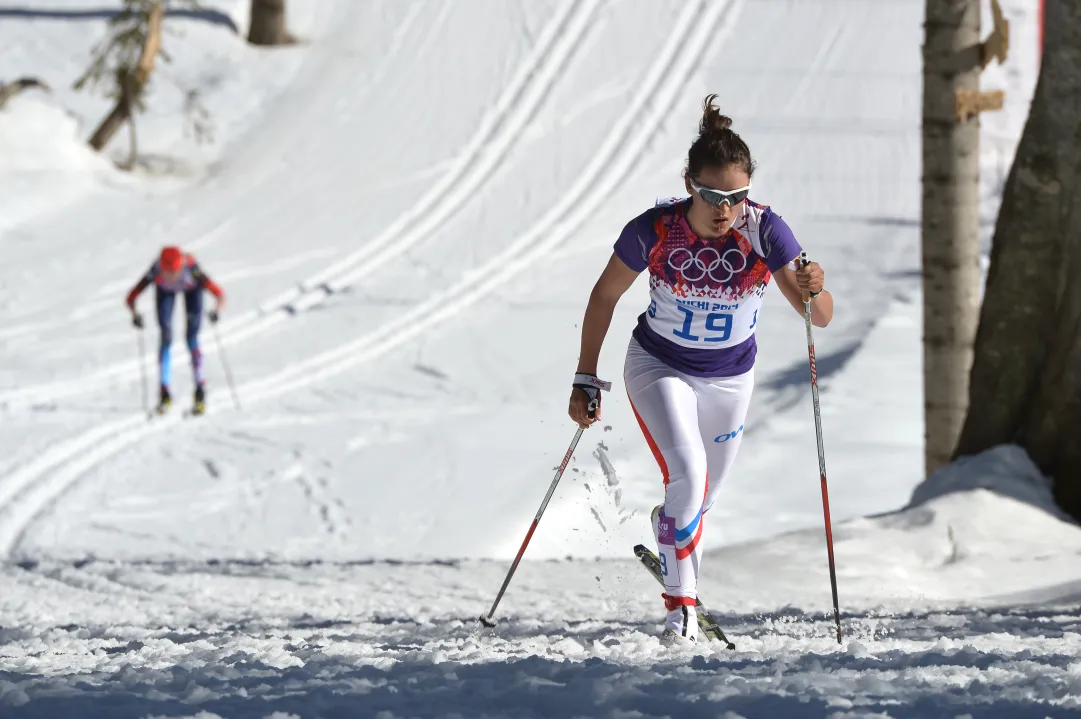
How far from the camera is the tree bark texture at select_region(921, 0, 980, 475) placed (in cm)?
798

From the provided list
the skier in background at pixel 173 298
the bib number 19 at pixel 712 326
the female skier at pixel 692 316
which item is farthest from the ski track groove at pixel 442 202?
the bib number 19 at pixel 712 326

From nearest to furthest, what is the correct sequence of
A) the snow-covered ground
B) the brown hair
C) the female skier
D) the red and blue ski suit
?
the snow-covered ground, the brown hair, the female skier, the red and blue ski suit

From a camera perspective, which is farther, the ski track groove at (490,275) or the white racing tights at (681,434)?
the ski track groove at (490,275)

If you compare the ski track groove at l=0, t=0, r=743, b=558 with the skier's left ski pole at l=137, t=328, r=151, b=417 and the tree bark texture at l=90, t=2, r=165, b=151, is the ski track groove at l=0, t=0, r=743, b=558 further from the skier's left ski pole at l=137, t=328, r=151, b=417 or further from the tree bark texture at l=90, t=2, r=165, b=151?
the tree bark texture at l=90, t=2, r=165, b=151

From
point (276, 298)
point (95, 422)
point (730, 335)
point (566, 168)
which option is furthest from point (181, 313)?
point (730, 335)

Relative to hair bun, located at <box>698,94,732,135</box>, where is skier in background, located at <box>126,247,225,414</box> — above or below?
above

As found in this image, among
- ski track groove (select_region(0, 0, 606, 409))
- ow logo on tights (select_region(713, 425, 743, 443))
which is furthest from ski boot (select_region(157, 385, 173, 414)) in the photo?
ow logo on tights (select_region(713, 425, 743, 443))

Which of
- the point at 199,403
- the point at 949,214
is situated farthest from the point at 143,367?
the point at 949,214

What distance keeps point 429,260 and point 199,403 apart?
5315 millimetres

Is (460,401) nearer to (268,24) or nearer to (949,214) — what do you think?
(949,214)

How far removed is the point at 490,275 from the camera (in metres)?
16.5

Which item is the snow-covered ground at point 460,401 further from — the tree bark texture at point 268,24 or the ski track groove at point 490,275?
the tree bark texture at point 268,24

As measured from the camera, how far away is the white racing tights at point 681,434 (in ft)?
15.6

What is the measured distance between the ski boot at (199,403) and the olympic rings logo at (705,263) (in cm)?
825
